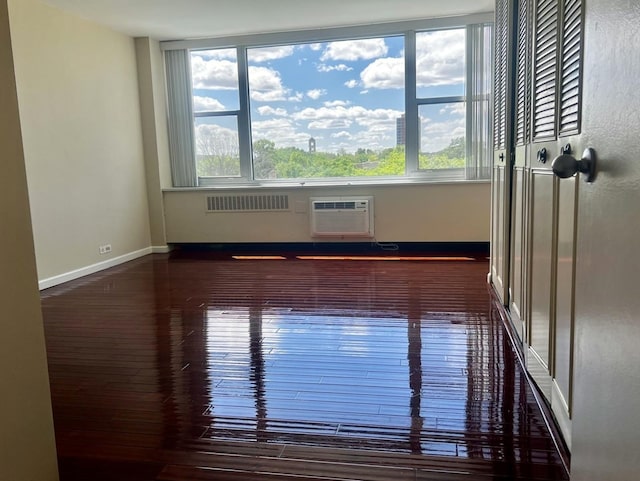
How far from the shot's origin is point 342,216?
19.3 feet

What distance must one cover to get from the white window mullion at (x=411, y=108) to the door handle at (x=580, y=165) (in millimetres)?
4975

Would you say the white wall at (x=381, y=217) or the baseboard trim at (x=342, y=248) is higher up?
the white wall at (x=381, y=217)

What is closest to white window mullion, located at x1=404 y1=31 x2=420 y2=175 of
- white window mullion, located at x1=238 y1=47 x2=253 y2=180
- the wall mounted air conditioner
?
the wall mounted air conditioner

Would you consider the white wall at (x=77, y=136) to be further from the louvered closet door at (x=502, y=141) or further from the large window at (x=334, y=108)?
the louvered closet door at (x=502, y=141)

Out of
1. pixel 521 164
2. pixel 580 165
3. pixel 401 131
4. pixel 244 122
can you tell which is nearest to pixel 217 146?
pixel 244 122

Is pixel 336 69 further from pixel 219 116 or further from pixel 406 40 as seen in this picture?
pixel 219 116

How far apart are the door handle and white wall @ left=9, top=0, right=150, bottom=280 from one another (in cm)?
438

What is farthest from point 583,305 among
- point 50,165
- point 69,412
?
point 50,165

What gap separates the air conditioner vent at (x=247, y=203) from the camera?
6.09 m

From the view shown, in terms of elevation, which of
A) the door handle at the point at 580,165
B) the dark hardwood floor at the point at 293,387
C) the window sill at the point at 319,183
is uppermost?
the door handle at the point at 580,165

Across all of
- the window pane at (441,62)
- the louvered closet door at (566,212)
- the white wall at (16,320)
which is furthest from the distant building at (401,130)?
the white wall at (16,320)

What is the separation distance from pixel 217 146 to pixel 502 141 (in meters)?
3.93

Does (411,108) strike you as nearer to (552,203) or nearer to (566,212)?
(552,203)

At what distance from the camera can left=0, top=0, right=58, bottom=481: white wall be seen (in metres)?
1.34
